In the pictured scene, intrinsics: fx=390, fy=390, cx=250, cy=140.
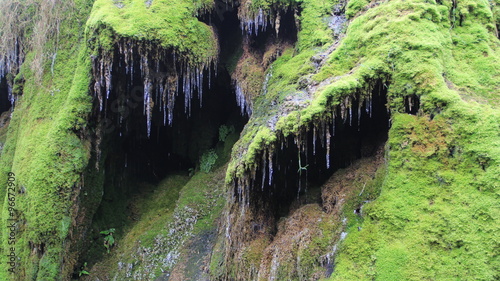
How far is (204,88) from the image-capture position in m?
15.0

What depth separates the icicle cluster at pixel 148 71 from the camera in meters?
11.6

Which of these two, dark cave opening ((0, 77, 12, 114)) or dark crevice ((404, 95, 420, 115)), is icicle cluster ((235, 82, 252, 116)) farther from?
dark cave opening ((0, 77, 12, 114))

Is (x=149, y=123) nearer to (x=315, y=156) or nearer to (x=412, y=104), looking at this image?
(x=315, y=156)

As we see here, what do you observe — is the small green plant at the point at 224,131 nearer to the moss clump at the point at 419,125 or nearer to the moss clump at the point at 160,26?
the moss clump at the point at 160,26

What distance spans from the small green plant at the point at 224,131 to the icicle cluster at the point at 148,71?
10.6ft

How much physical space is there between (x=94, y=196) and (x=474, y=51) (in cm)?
1159

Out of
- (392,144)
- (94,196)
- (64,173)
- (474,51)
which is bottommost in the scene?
(94,196)

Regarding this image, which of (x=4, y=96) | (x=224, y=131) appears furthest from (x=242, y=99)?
(x=4, y=96)

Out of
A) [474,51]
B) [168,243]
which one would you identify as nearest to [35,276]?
[168,243]

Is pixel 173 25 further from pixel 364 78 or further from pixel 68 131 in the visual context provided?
pixel 364 78

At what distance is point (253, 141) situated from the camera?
30.2 ft

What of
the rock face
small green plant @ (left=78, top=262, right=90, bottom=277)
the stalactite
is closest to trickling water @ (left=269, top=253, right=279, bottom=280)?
the rock face

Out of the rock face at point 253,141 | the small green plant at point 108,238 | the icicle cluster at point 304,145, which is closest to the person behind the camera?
the rock face at point 253,141

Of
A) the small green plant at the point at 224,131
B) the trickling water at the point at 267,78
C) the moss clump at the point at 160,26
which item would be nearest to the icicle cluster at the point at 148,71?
the moss clump at the point at 160,26
